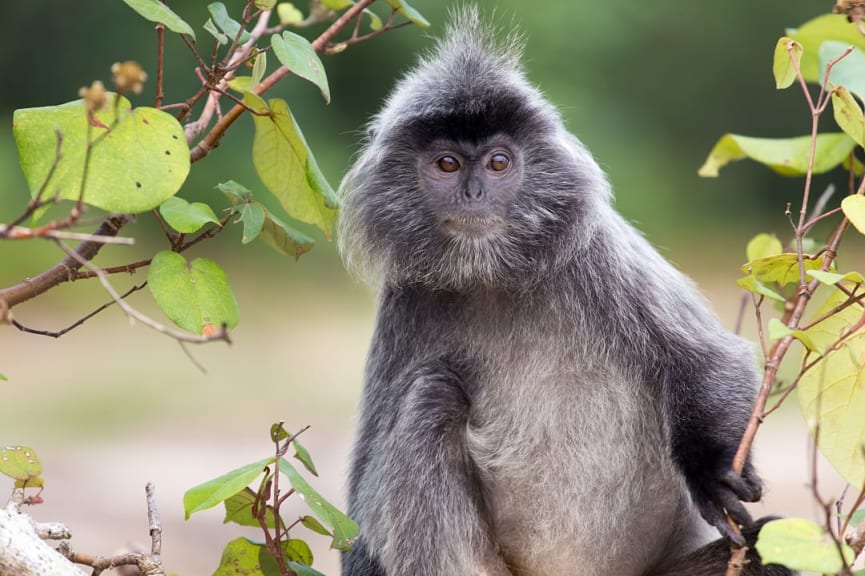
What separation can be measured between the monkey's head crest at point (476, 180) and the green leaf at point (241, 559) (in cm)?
87

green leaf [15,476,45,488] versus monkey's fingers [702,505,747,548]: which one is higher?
green leaf [15,476,45,488]

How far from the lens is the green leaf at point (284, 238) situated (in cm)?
307

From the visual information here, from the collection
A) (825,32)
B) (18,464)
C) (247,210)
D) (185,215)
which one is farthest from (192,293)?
(825,32)

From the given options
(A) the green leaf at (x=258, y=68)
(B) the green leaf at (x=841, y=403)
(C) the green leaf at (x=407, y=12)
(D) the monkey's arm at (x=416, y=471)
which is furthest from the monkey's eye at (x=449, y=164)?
(B) the green leaf at (x=841, y=403)

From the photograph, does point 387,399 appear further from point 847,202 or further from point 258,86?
point 847,202

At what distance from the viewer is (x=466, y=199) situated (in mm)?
3301

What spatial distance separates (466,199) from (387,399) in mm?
617

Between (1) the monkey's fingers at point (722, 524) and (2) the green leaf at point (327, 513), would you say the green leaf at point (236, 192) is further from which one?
(1) the monkey's fingers at point (722, 524)

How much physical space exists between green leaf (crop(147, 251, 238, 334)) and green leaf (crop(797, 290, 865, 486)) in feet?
3.98

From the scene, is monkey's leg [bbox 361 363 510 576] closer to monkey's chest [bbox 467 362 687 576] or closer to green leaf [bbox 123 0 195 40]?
monkey's chest [bbox 467 362 687 576]

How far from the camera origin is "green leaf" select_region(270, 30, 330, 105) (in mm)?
2535

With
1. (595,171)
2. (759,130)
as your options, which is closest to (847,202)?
(595,171)

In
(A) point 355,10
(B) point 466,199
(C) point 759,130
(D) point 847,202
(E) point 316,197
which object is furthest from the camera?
(C) point 759,130

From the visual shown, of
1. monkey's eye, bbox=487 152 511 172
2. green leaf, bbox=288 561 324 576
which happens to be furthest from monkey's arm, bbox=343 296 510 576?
monkey's eye, bbox=487 152 511 172
